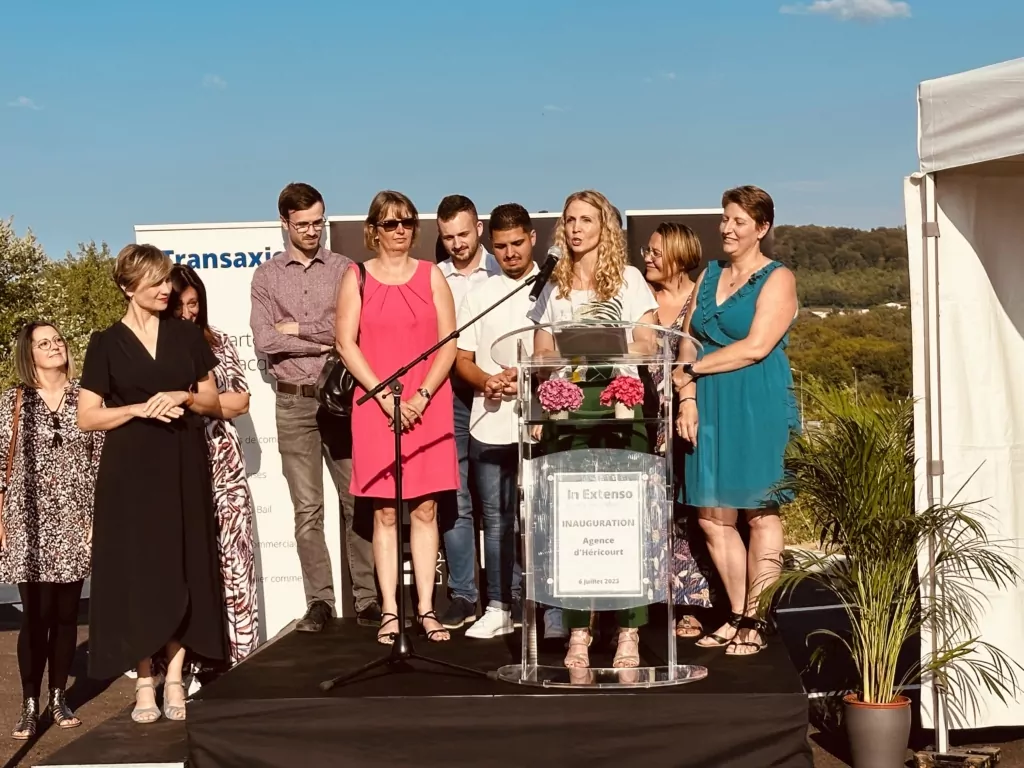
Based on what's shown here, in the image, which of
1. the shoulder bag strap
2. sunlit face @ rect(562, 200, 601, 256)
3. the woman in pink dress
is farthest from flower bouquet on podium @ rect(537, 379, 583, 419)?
the shoulder bag strap

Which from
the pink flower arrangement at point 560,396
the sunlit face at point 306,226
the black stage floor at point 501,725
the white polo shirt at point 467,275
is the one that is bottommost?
the black stage floor at point 501,725

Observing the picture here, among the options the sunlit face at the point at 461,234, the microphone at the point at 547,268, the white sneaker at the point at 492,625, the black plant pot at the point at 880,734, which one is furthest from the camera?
the sunlit face at the point at 461,234

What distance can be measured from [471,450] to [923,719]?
2236mm

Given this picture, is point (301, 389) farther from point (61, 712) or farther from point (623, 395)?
point (623, 395)

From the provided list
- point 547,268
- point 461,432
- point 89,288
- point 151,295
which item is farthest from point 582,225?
point 89,288

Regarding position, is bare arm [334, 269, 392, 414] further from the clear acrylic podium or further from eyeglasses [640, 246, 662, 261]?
eyeglasses [640, 246, 662, 261]

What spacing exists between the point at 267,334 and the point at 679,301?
201 cm

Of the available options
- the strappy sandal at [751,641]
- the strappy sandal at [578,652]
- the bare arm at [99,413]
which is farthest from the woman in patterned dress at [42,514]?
the strappy sandal at [751,641]

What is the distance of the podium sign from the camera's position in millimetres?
4664

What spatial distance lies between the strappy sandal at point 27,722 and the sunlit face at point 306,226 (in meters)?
2.43

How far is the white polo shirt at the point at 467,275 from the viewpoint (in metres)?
6.38

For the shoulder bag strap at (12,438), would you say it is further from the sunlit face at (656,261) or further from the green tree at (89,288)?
the green tree at (89,288)

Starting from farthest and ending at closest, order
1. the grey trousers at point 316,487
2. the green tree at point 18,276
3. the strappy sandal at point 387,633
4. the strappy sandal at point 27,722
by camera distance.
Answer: the green tree at point 18,276 → the grey trousers at point 316,487 → the strappy sandal at point 27,722 → the strappy sandal at point 387,633

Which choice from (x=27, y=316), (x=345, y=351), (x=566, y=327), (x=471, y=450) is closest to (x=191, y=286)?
(x=345, y=351)
